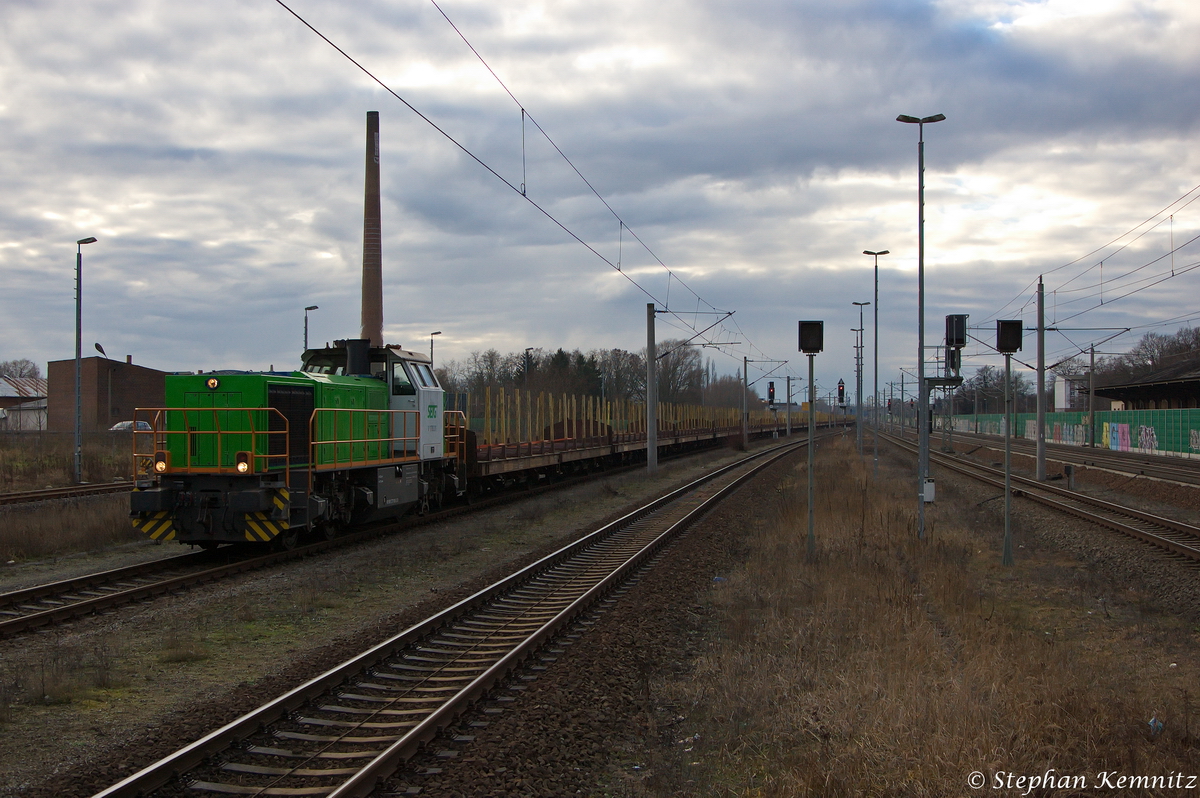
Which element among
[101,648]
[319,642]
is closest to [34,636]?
[101,648]

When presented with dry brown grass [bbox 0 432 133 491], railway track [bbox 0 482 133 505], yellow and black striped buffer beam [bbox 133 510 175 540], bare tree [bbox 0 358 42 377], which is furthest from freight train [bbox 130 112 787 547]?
bare tree [bbox 0 358 42 377]

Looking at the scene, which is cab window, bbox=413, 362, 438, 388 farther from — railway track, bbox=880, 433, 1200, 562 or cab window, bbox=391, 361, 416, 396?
railway track, bbox=880, 433, 1200, 562

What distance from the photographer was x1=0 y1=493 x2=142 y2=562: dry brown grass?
45.9 feet

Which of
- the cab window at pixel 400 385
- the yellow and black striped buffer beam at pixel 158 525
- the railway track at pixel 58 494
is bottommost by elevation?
the railway track at pixel 58 494

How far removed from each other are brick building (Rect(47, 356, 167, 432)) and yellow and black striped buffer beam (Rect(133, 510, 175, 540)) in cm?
5604

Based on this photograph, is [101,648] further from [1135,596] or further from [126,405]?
[126,405]

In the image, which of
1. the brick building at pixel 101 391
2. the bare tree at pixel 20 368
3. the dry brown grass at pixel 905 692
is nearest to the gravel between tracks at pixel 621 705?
the dry brown grass at pixel 905 692

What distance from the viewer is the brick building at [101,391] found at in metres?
62.8

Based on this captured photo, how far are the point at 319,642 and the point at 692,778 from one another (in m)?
4.75

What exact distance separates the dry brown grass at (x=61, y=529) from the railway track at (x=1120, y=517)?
801 inches

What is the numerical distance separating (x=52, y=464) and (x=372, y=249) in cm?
1459

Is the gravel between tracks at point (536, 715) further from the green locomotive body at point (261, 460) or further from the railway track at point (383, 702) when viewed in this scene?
the green locomotive body at point (261, 460)

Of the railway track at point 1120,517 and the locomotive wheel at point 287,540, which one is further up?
the locomotive wheel at point 287,540

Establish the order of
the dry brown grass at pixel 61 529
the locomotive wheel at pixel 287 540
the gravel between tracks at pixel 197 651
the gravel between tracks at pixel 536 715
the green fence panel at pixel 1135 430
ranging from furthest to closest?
the green fence panel at pixel 1135 430 → the dry brown grass at pixel 61 529 → the locomotive wheel at pixel 287 540 → the gravel between tracks at pixel 197 651 → the gravel between tracks at pixel 536 715
